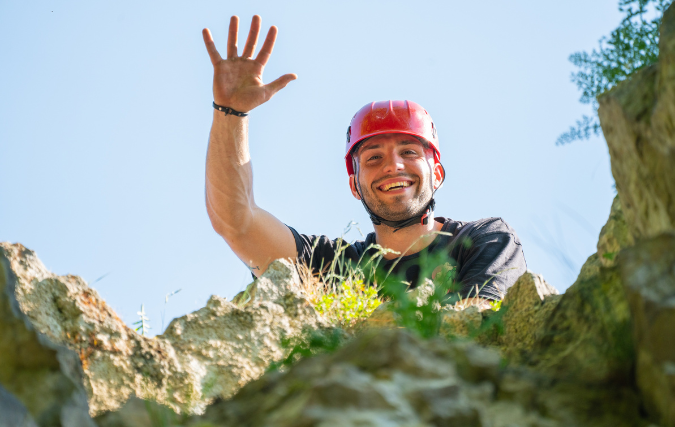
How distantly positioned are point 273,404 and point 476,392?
1.73 ft

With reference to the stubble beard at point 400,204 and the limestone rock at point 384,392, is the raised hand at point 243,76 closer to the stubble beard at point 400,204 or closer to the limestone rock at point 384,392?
the stubble beard at point 400,204

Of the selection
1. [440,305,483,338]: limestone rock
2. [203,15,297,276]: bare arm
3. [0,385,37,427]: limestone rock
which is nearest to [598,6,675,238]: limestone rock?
[440,305,483,338]: limestone rock

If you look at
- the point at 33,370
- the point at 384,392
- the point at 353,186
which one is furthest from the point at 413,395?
the point at 353,186

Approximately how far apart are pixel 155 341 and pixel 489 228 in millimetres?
4559

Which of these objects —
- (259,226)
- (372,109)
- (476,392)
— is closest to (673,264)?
(476,392)

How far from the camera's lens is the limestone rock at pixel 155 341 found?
2.75 meters

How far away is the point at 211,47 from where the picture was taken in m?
5.90

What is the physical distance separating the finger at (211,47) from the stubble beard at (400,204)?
249 centimetres

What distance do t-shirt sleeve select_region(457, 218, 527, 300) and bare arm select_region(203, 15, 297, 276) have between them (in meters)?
2.11

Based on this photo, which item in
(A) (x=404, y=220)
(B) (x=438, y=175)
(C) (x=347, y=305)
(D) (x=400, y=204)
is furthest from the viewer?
(B) (x=438, y=175)

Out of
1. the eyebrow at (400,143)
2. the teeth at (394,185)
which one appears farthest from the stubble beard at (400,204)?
the eyebrow at (400,143)

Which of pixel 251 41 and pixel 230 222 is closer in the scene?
pixel 251 41

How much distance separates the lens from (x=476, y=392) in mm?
1513

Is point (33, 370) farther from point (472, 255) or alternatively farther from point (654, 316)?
point (472, 255)
